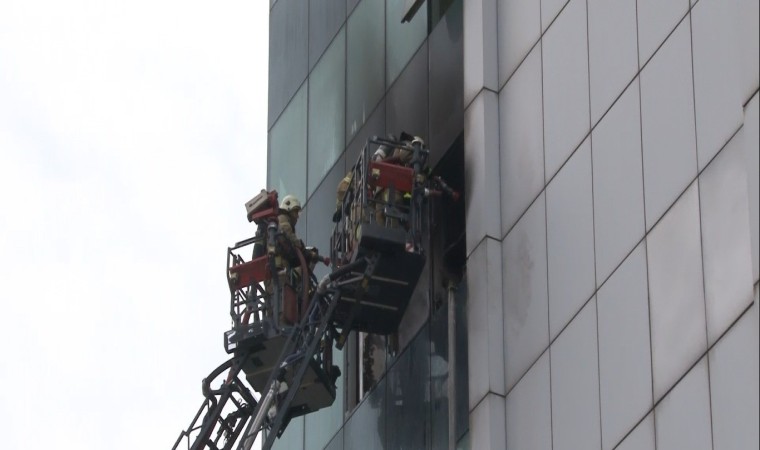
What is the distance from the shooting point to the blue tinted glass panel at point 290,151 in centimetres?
3756

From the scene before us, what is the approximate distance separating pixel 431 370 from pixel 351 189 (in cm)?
380

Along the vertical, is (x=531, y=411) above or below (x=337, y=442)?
above

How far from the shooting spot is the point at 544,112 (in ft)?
84.7

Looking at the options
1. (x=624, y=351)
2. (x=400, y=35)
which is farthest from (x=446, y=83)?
(x=624, y=351)

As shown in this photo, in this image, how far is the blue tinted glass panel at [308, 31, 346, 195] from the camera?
3531cm

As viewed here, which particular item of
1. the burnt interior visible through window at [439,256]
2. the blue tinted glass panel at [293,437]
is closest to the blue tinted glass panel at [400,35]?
the burnt interior visible through window at [439,256]

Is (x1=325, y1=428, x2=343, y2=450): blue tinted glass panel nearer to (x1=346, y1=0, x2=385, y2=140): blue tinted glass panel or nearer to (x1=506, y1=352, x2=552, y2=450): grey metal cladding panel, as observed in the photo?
(x1=346, y1=0, x2=385, y2=140): blue tinted glass panel

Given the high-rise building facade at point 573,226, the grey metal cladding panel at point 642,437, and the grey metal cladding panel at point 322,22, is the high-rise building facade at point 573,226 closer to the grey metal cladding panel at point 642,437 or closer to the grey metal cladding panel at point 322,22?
the grey metal cladding panel at point 642,437

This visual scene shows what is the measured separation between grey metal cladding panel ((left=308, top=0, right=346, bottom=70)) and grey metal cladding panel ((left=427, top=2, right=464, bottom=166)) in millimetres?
6375

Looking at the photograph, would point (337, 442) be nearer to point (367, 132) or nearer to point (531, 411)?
point (367, 132)

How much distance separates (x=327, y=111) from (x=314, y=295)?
7.47 metres

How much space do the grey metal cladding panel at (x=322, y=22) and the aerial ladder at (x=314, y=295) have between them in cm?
560

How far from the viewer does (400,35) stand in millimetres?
32062

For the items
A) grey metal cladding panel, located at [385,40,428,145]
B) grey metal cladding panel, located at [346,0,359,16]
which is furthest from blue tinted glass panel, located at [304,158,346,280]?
grey metal cladding panel, located at [346,0,359,16]
